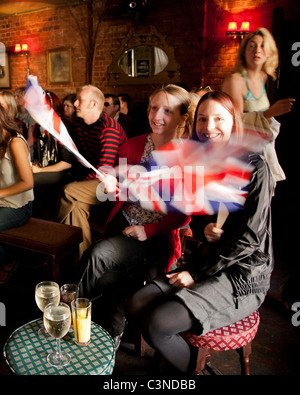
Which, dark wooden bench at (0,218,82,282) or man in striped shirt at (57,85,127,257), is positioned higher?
man in striped shirt at (57,85,127,257)

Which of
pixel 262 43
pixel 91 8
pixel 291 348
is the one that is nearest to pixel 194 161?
pixel 262 43

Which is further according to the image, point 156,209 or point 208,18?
point 208,18

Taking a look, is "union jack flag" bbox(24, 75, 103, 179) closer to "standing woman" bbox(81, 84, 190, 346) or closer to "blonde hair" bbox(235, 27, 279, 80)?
"standing woman" bbox(81, 84, 190, 346)

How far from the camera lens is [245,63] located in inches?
96.2

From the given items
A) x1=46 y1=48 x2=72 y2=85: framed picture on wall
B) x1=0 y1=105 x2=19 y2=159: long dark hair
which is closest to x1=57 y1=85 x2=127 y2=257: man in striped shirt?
x1=0 y1=105 x2=19 y2=159: long dark hair

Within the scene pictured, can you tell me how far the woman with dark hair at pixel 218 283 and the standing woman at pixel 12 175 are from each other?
4.01 ft

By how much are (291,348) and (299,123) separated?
292 centimetres

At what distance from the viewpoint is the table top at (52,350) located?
1.17 meters

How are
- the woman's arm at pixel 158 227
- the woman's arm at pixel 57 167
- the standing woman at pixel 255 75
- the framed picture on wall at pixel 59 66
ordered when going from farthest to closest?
1. the framed picture on wall at pixel 59 66
2. the woman's arm at pixel 57 167
3. the standing woman at pixel 255 75
4. the woman's arm at pixel 158 227

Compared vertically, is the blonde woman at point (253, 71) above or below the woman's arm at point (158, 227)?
above

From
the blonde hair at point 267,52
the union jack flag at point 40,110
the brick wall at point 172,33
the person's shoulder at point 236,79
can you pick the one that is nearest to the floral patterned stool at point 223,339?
the union jack flag at point 40,110

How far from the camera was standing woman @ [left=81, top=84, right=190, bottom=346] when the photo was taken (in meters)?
1.91

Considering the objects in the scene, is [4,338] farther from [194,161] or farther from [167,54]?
[167,54]

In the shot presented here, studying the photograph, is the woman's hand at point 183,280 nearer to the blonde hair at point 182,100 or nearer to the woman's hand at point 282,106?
the blonde hair at point 182,100
